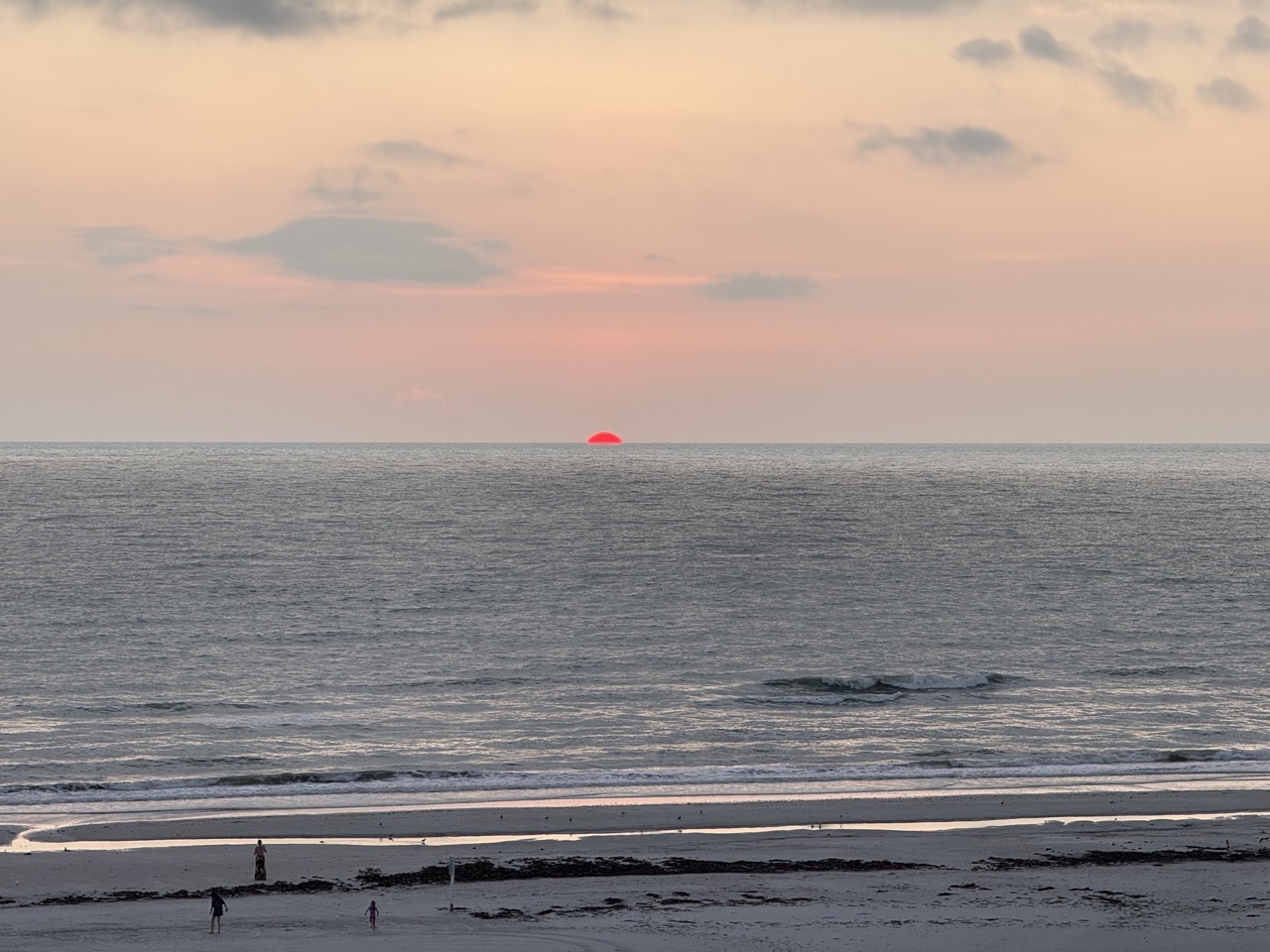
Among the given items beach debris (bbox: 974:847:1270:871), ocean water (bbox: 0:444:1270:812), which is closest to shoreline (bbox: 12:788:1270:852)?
ocean water (bbox: 0:444:1270:812)

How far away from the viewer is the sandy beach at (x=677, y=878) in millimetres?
28359

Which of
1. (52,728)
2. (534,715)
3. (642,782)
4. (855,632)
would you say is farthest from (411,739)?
(855,632)

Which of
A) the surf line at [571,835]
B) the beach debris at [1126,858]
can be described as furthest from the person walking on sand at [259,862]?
the beach debris at [1126,858]

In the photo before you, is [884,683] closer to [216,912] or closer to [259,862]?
[259,862]

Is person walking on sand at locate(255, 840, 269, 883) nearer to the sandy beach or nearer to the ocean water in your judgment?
the sandy beach

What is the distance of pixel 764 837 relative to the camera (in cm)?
3625

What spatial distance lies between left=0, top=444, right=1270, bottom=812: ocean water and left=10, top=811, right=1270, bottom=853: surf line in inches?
183

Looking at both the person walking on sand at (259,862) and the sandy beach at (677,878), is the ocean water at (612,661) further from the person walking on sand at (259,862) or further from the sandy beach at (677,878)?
the person walking on sand at (259,862)

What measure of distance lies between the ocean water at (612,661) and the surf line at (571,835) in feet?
15.2

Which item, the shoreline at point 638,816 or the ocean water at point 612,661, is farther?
the ocean water at point 612,661

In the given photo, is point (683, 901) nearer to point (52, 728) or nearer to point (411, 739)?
point (411, 739)

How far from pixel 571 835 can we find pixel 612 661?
27152 mm

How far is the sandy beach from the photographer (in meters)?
28.4

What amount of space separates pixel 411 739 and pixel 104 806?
38.1 ft
